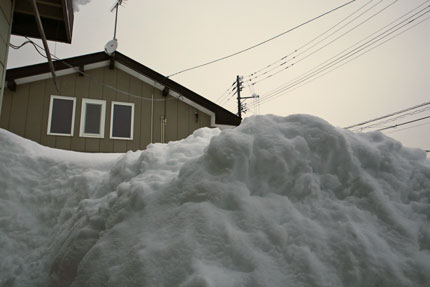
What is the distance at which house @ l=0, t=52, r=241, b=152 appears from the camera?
25.0 ft

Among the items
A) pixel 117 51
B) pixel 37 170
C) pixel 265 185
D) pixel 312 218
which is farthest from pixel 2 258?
pixel 117 51

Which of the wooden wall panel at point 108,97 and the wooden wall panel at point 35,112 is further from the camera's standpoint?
the wooden wall panel at point 108,97

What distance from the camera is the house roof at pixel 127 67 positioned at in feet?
24.5

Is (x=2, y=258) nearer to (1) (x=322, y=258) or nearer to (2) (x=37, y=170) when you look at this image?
(2) (x=37, y=170)

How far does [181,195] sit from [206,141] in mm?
1486

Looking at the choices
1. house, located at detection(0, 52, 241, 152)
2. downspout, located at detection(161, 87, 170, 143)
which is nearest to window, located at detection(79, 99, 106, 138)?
house, located at detection(0, 52, 241, 152)

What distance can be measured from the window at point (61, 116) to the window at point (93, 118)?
0.29 meters

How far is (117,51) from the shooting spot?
8.41m

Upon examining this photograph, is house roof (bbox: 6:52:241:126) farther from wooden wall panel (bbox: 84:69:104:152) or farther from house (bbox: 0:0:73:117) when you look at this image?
house (bbox: 0:0:73:117)

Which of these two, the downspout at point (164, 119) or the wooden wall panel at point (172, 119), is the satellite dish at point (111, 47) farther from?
the wooden wall panel at point (172, 119)

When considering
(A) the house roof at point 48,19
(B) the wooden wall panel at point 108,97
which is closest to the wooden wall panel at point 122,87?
(B) the wooden wall panel at point 108,97

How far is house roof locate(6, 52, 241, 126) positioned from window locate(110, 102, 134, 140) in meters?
1.19

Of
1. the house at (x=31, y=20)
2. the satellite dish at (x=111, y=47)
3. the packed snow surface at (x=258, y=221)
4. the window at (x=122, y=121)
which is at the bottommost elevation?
the packed snow surface at (x=258, y=221)

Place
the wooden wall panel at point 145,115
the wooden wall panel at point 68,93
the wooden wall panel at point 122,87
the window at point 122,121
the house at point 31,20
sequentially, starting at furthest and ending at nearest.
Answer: the wooden wall panel at point 122,87
the wooden wall panel at point 145,115
the window at point 122,121
the wooden wall panel at point 68,93
the house at point 31,20
